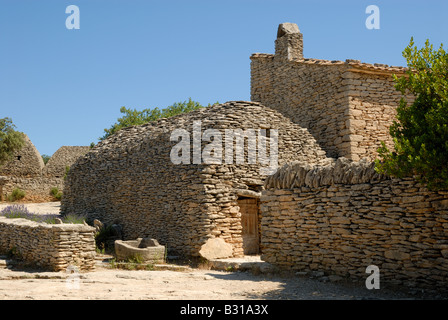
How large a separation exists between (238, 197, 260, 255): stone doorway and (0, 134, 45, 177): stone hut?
24.2 metres

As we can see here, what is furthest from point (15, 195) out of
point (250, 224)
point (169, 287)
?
point (169, 287)

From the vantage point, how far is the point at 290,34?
58.1ft

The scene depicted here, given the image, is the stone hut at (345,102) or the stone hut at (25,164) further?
the stone hut at (25,164)

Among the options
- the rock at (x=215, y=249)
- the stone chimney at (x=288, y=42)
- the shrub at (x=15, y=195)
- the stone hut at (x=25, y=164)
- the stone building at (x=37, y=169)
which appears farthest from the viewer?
the stone hut at (x=25, y=164)

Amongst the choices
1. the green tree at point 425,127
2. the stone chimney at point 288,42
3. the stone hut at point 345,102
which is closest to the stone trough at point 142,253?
the green tree at point 425,127

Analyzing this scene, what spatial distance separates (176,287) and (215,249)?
3.27 m

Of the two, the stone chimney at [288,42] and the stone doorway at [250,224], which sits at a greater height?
the stone chimney at [288,42]

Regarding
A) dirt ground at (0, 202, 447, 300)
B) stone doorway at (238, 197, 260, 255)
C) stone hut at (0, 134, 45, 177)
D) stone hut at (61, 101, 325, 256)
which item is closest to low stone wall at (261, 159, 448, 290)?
dirt ground at (0, 202, 447, 300)

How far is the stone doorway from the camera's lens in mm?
12750

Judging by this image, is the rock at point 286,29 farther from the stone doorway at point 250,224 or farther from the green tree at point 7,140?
the green tree at point 7,140

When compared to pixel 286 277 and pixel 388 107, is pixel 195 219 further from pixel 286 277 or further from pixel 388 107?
pixel 388 107

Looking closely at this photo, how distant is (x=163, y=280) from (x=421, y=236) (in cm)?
527

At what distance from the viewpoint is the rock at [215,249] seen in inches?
456

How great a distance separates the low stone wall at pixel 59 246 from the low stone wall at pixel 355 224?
4421 mm
